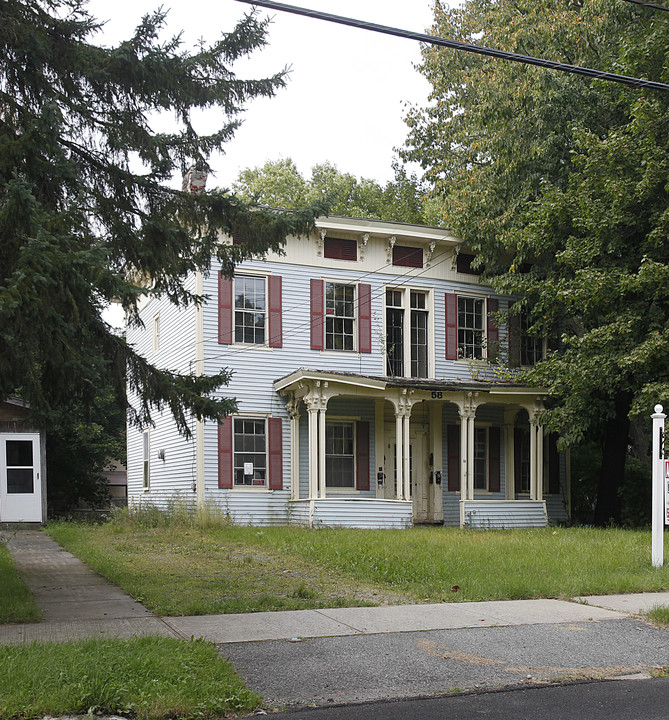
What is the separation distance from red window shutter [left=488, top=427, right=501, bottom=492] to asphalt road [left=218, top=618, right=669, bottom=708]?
1573 centimetres

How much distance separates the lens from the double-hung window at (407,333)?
2244cm

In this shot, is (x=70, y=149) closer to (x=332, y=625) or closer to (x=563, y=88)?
(x=332, y=625)

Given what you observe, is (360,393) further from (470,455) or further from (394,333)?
(470,455)

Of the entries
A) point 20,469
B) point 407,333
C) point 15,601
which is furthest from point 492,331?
point 15,601

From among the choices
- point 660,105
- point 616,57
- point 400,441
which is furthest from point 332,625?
point 616,57

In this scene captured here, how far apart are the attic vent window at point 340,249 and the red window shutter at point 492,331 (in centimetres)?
419

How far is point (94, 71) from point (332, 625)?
6361mm

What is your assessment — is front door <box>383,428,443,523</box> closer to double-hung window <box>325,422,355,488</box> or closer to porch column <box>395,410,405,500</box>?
double-hung window <box>325,422,355,488</box>

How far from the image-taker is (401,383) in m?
20.2

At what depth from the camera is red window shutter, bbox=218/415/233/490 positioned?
20.2 meters

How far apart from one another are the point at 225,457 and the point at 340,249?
6.18 meters

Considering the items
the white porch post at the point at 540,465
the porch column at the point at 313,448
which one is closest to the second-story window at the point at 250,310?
the porch column at the point at 313,448

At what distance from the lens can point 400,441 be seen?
2028cm

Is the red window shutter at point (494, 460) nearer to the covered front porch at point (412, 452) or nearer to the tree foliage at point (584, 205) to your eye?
the covered front porch at point (412, 452)
